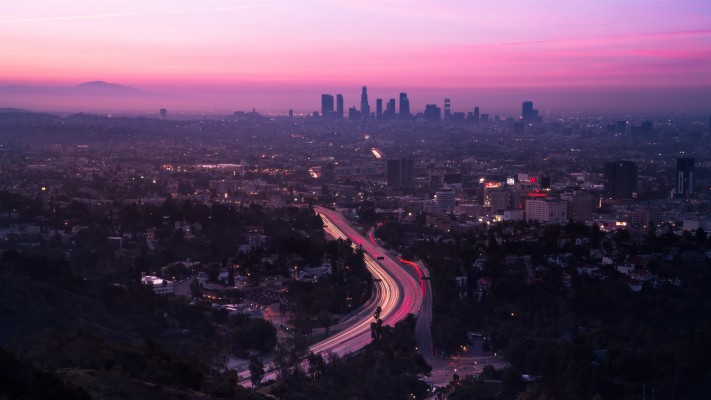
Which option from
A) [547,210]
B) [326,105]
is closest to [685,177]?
[547,210]

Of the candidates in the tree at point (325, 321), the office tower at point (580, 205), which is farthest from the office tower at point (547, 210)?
the tree at point (325, 321)

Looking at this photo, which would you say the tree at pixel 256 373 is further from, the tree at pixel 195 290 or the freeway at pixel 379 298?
the tree at pixel 195 290

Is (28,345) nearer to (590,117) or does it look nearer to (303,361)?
(303,361)

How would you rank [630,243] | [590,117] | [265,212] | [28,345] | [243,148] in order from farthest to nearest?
[590,117] < [243,148] < [265,212] < [630,243] < [28,345]

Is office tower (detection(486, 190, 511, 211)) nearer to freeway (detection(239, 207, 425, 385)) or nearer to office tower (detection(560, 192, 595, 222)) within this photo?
office tower (detection(560, 192, 595, 222))

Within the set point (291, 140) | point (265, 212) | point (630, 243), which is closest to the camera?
point (630, 243)

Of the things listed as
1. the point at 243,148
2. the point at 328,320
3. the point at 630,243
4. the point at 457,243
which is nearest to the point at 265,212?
the point at 457,243

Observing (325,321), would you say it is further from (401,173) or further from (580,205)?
(401,173)
